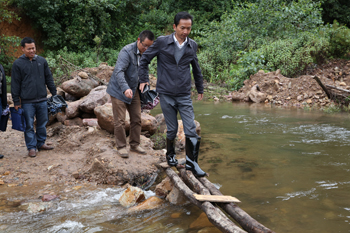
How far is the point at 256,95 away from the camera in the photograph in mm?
12766

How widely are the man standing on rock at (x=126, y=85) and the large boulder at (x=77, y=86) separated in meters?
3.85

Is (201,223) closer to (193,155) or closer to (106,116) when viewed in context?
(193,155)

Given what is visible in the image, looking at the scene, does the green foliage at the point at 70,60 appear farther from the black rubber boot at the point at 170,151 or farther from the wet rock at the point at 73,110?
the black rubber boot at the point at 170,151

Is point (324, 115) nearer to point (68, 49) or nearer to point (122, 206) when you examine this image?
point (122, 206)

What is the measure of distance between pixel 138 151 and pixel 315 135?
4.18m

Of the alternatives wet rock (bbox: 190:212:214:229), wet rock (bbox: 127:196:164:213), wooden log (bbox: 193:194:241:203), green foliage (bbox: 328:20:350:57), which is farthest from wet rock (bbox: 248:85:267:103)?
wooden log (bbox: 193:194:241:203)

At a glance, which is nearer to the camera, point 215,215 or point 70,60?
point 215,215

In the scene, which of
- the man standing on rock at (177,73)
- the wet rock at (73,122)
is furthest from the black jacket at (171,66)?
the wet rock at (73,122)

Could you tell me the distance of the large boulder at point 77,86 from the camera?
27.2 ft

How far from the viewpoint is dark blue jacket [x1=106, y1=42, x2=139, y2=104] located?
15.1ft

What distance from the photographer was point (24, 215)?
135 inches

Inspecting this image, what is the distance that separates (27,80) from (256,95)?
9592 millimetres

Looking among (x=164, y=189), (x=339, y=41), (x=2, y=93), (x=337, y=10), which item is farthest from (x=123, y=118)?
(x=337, y=10)

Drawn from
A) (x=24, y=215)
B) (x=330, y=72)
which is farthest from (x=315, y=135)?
(x=330, y=72)
